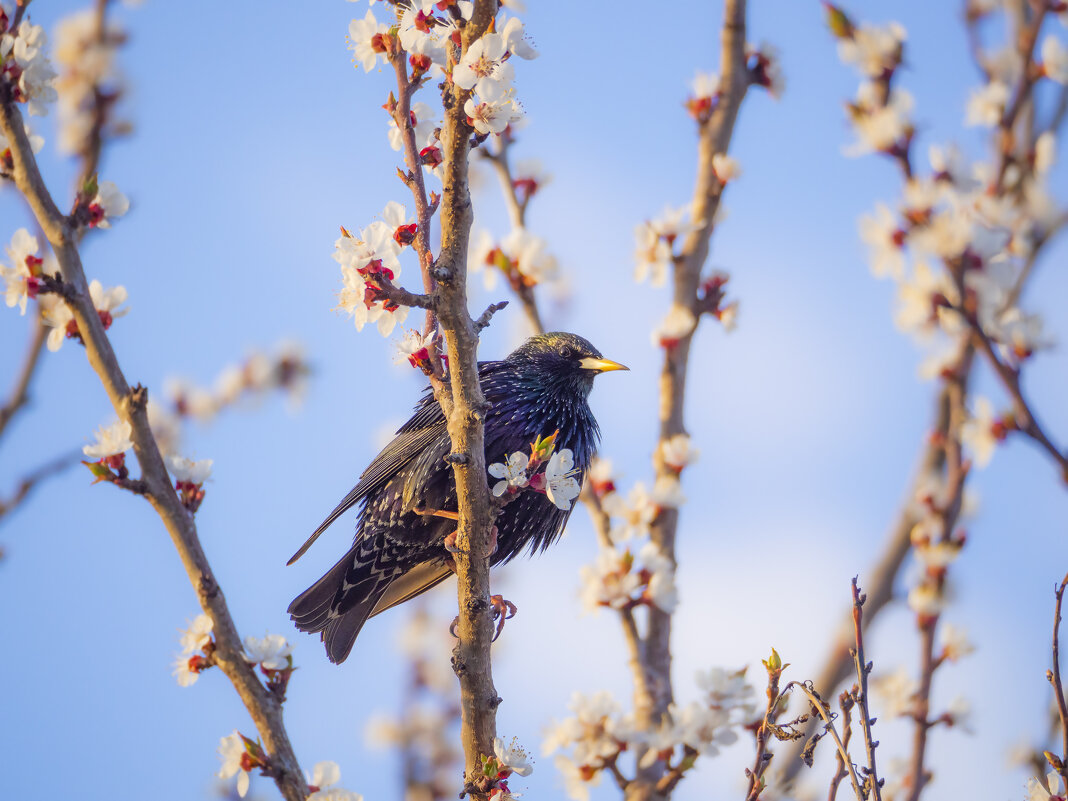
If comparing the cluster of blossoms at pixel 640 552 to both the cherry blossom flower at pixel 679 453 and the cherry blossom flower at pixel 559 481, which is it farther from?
the cherry blossom flower at pixel 559 481

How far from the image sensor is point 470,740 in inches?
103

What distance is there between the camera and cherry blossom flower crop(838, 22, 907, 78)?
4191 mm

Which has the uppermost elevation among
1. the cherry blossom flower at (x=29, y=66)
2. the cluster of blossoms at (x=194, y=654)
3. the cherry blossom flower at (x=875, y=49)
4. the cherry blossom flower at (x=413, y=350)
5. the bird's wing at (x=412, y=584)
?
the cherry blossom flower at (x=875, y=49)

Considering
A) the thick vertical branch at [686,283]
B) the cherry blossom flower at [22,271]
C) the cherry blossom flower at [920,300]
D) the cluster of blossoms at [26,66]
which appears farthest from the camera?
the thick vertical branch at [686,283]

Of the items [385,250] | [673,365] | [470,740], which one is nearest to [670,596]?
[673,365]

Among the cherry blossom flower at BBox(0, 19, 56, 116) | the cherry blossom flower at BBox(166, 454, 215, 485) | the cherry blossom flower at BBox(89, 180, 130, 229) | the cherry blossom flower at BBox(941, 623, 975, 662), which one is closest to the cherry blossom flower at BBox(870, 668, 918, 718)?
the cherry blossom flower at BBox(941, 623, 975, 662)

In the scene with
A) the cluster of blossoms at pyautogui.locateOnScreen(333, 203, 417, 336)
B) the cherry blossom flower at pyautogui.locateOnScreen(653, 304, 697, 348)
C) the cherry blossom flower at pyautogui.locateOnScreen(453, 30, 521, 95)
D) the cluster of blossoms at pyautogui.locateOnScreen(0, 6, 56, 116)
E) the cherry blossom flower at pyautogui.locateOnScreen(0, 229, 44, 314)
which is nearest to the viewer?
the cherry blossom flower at pyautogui.locateOnScreen(453, 30, 521, 95)

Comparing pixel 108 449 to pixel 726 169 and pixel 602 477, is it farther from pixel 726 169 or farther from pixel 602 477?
pixel 726 169

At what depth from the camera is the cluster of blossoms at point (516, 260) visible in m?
4.54

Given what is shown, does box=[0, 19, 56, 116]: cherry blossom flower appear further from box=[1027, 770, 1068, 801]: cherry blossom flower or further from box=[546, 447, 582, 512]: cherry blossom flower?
box=[1027, 770, 1068, 801]: cherry blossom flower

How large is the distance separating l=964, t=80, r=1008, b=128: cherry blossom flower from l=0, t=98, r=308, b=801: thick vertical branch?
3.83m

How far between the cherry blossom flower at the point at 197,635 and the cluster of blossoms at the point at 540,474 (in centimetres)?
88

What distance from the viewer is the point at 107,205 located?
285 cm

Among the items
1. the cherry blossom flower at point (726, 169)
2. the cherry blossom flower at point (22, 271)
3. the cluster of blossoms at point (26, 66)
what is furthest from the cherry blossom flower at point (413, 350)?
the cherry blossom flower at point (726, 169)
